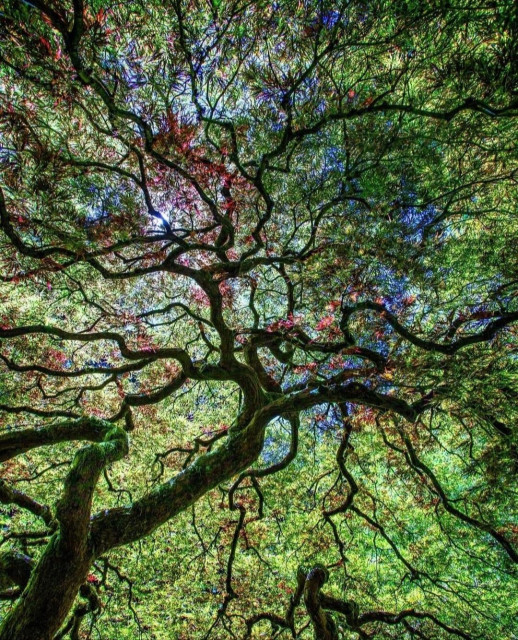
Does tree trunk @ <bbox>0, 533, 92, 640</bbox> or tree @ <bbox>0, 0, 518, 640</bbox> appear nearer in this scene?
tree @ <bbox>0, 0, 518, 640</bbox>

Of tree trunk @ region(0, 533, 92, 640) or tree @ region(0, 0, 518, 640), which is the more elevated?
tree @ region(0, 0, 518, 640)

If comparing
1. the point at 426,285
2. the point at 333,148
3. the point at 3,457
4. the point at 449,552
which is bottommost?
the point at 3,457

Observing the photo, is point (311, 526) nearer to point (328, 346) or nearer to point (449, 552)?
point (449, 552)

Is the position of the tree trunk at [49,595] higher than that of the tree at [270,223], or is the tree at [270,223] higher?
the tree at [270,223]

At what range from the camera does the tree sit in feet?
7.26

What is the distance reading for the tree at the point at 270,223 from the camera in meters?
2.21

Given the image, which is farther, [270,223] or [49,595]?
[270,223]

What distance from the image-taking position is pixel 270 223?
A: 14.2ft

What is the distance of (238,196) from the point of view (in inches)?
157

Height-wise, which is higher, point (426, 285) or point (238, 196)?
point (238, 196)

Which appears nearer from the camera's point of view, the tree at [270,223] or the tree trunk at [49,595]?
the tree at [270,223]

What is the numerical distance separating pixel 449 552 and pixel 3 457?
5916 millimetres

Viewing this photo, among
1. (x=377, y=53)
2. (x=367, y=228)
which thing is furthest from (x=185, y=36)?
(x=367, y=228)

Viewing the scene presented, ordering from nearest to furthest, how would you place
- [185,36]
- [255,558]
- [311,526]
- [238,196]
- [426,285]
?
1. [185,36]
2. [426,285]
3. [238,196]
4. [311,526]
5. [255,558]
